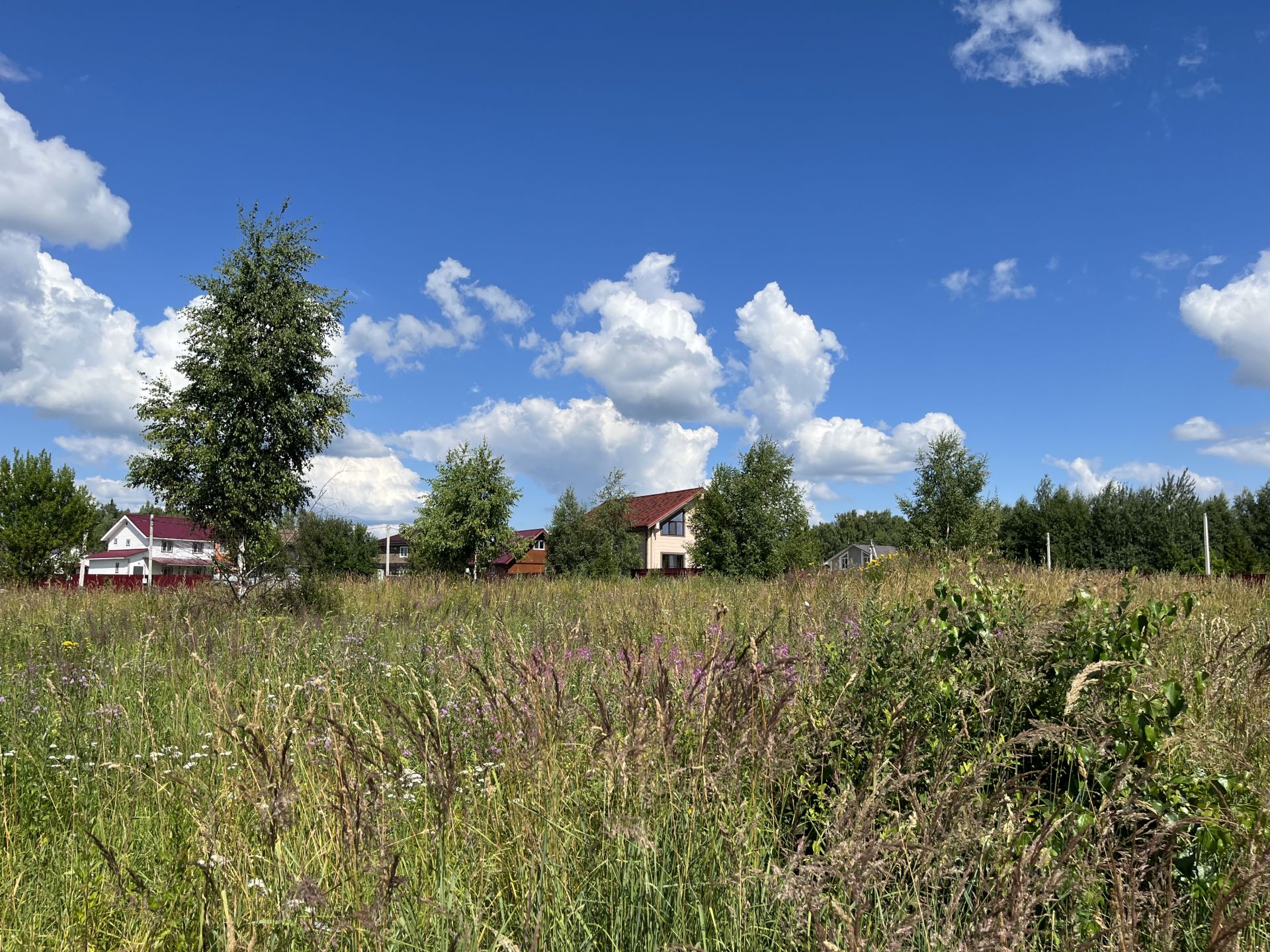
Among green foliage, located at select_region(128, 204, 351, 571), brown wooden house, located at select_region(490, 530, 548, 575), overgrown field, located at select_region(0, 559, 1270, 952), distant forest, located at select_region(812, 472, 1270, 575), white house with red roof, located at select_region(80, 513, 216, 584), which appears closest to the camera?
overgrown field, located at select_region(0, 559, 1270, 952)

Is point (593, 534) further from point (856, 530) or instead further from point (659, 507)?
point (856, 530)

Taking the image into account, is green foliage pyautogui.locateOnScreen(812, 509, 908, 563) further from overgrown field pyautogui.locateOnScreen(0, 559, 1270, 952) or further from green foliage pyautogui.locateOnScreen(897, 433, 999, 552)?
Answer: overgrown field pyautogui.locateOnScreen(0, 559, 1270, 952)

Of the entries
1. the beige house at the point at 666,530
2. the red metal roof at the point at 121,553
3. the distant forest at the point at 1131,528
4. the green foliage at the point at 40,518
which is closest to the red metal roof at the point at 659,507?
the beige house at the point at 666,530

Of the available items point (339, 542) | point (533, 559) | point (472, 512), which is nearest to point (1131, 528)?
point (472, 512)

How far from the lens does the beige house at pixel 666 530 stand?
54.8 m

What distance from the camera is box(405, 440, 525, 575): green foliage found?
103 feet

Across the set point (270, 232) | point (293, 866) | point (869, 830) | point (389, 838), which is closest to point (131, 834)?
point (293, 866)

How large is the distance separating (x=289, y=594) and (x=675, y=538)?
4681cm

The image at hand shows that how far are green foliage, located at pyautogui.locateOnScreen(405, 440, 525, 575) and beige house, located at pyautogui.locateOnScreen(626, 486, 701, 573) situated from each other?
2211 centimetres

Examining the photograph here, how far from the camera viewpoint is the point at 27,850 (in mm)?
2664

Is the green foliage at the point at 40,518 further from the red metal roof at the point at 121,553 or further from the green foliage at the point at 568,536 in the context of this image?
the red metal roof at the point at 121,553

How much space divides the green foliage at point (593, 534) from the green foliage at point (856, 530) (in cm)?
4886

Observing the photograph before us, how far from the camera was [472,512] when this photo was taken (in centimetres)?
3139

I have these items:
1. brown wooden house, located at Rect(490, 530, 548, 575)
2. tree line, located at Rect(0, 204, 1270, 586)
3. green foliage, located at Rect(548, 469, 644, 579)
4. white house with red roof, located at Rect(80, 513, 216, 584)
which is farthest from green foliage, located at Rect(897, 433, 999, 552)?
white house with red roof, located at Rect(80, 513, 216, 584)
